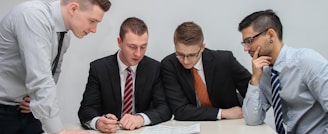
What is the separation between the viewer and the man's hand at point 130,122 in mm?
1949

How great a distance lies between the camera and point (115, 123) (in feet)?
6.23

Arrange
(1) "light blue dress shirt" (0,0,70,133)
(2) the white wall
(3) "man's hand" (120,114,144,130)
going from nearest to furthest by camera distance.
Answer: (1) "light blue dress shirt" (0,0,70,133) < (3) "man's hand" (120,114,144,130) < (2) the white wall

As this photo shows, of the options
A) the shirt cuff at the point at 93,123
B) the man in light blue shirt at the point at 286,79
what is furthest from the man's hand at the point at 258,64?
the shirt cuff at the point at 93,123

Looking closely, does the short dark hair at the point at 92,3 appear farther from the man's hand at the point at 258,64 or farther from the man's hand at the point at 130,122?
the man's hand at the point at 258,64

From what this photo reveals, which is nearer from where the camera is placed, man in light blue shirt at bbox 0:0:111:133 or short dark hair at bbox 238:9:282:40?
man in light blue shirt at bbox 0:0:111:133

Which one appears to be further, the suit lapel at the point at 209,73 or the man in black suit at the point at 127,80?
the suit lapel at the point at 209,73

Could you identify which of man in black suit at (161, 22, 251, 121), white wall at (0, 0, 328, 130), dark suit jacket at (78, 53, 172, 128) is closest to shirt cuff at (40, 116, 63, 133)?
dark suit jacket at (78, 53, 172, 128)

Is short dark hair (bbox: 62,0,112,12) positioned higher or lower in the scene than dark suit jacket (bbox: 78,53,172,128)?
higher

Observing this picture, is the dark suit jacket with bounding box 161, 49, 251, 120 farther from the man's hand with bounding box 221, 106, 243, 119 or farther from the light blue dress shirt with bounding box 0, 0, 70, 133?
the light blue dress shirt with bounding box 0, 0, 70, 133

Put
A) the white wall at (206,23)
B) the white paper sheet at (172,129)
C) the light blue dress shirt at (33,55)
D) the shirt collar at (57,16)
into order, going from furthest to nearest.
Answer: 1. the white wall at (206,23)
2. the white paper sheet at (172,129)
3. the shirt collar at (57,16)
4. the light blue dress shirt at (33,55)

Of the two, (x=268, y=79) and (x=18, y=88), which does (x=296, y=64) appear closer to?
(x=268, y=79)

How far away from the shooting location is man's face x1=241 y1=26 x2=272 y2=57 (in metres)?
1.97

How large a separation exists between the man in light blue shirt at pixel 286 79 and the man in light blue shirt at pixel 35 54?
85cm

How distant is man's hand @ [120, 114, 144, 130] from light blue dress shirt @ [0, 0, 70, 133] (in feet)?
1.39
